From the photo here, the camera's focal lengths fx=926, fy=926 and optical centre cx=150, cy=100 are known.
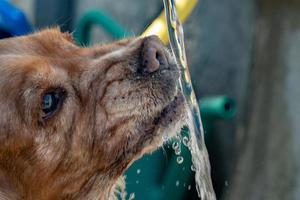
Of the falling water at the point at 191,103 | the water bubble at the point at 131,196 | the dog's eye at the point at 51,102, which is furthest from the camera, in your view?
the water bubble at the point at 131,196

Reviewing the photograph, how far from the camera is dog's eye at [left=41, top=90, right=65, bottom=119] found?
10.1ft

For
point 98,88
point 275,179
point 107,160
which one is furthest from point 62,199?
point 275,179

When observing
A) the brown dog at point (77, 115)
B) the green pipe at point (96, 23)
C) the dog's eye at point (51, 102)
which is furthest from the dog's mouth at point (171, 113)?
the green pipe at point (96, 23)

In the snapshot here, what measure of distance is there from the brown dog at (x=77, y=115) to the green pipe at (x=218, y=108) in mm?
1148

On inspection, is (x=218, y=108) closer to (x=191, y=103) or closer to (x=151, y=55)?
(x=191, y=103)

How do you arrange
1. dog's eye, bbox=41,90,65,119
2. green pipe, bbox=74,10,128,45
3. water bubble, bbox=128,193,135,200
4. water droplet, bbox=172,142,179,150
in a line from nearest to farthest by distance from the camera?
dog's eye, bbox=41,90,65,119 < water droplet, bbox=172,142,179,150 < water bubble, bbox=128,193,135,200 < green pipe, bbox=74,10,128,45

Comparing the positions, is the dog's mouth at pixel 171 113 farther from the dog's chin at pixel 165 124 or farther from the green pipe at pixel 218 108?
the green pipe at pixel 218 108

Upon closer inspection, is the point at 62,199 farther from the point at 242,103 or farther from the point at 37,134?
the point at 242,103

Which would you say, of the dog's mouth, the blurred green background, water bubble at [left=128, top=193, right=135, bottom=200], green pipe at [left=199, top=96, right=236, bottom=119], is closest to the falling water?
the dog's mouth

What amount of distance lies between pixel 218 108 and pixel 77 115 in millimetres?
1326

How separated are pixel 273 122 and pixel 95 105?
151cm

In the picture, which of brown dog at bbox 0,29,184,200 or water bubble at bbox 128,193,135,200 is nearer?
brown dog at bbox 0,29,184,200

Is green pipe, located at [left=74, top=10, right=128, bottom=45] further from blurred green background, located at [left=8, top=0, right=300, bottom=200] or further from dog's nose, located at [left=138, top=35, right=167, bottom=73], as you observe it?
dog's nose, located at [left=138, top=35, right=167, bottom=73]

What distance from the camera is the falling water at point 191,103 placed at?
3.47m
